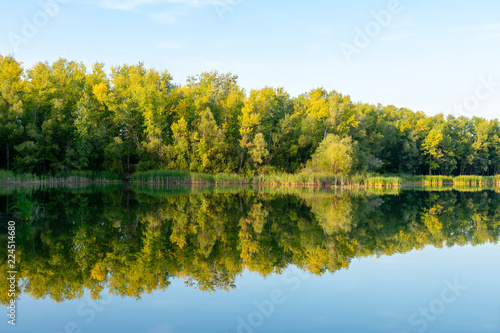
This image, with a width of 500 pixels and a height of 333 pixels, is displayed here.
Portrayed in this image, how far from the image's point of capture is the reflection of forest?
871 centimetres

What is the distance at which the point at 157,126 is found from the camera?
1967 inches

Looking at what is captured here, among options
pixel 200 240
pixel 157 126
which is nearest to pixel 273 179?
pixel 157 126

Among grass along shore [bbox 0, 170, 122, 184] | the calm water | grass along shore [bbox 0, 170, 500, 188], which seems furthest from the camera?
grass along shore [bbox 0, 170, 500, 188]

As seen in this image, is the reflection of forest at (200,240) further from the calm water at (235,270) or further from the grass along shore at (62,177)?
the grass along shore at (62,177)

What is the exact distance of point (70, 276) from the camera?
8570 millimetres

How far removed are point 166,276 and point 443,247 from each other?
28.2 ft

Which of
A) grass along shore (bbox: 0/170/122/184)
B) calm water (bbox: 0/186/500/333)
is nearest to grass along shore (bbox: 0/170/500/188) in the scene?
grass along shore (bbox: 0/170/122/184)

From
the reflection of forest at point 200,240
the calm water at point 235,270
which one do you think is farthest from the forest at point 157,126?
the calm water at point 235,270

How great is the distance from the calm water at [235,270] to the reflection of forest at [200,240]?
38mm

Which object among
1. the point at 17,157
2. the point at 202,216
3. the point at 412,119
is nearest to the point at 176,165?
the point at 17,157

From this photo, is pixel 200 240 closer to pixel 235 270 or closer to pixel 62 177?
pixel 235 270

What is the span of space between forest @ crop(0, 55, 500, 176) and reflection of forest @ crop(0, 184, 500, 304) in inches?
975

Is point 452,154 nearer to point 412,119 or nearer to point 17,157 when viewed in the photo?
point 412,119

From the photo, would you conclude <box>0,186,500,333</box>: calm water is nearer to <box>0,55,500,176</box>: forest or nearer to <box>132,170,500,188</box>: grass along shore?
<box>132,170,500,188</box>: grass along shore
